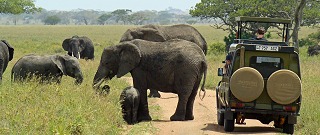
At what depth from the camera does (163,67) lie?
14.7 meters

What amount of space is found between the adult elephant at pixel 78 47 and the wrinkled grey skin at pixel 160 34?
24.2 ft

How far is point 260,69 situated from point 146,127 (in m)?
2.66

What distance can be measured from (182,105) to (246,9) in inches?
1064

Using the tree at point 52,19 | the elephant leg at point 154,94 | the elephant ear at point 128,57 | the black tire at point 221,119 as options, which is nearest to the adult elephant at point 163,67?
the elephant ear at point 128,57

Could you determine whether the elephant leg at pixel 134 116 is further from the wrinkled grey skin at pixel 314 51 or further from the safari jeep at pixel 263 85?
the wrinkled grey skin at pixel 314 51

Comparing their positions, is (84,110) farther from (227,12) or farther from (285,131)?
(227,12)

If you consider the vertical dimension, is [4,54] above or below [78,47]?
above

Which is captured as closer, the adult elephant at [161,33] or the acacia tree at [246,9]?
the adult elephant at [161,33]

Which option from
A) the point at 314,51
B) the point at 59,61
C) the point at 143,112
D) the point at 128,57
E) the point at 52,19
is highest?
the point at 128,57

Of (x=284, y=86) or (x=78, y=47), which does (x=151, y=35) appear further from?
(x=284, y=86)

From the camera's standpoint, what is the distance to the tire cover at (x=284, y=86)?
37.9 ft

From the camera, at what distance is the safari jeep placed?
1162 centimetres

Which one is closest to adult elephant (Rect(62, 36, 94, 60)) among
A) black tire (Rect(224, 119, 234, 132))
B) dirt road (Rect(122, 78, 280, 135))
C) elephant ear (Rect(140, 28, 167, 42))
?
elephant ear (Rect(140, 28, 167, 42))

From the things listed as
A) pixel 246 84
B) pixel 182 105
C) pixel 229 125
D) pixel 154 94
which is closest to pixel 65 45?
pixel 154 94
